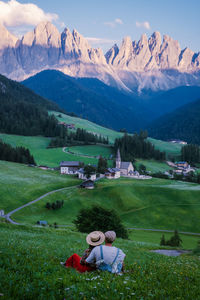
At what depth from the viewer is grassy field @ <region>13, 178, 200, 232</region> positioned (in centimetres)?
8712

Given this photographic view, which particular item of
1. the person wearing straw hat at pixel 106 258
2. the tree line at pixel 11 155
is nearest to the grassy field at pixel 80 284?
the person wearing straw hat at pixel 106 258

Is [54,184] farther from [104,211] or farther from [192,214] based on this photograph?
[104,211]

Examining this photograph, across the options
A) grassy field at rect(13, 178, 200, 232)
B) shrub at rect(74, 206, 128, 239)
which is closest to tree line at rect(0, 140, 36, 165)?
grassy field at rect(13, 178, 200, 232)

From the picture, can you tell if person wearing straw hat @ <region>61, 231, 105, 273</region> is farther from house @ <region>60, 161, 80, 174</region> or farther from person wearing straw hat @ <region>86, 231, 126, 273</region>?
house @ <region>60, 161, 80, 174</region>

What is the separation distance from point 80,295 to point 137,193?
106 m

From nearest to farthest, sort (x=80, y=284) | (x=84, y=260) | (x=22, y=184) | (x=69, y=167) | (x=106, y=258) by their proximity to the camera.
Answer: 1. (x=80, y=284)
2. (x=106, y=258)
3. (x=84, y=260)
4. (x=22, y=184)
5. (x=69, y=167)

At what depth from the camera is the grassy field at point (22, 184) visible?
96.6 metres

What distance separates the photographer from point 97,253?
13.0 metres

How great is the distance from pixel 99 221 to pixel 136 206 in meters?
48.2

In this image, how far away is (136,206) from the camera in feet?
337

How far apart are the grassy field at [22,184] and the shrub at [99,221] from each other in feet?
130

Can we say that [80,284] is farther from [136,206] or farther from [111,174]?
[111,174]

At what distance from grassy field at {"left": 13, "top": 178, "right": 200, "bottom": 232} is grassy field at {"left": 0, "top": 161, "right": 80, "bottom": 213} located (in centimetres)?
635

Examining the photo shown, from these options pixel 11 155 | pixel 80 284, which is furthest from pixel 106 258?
pixel 11 155
